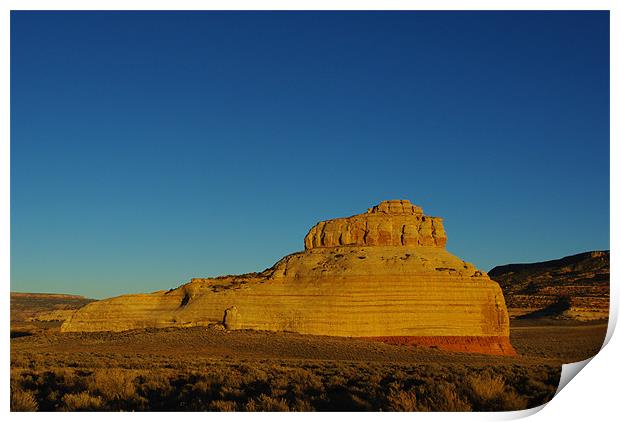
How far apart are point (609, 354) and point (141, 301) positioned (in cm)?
2994

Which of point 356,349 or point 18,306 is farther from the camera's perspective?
point 18,306

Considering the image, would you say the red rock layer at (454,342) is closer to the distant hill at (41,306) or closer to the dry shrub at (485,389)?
the dry shrub at (485,389)

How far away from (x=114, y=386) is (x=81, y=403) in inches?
72.0

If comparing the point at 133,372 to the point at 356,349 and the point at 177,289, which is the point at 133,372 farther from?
the point at 177,289

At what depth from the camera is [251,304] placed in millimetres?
36438

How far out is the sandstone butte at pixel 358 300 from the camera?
116 ft

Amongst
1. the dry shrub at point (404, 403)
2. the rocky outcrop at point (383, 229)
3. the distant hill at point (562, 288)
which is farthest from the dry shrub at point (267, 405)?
the distant hill at point (562, 288)

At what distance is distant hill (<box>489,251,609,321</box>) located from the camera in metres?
64.8

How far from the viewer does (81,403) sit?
12.4 meters

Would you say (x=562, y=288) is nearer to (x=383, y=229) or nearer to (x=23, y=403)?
(x=383, y=229)

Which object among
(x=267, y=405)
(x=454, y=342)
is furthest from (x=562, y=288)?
(x=267, y=405)

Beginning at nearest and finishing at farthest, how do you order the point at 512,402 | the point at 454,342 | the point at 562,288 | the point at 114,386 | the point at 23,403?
1. the point at 512,402
2. the point at 23,403
3. the point at 114,386
4. the point at 454,342
5. the point at 562,288

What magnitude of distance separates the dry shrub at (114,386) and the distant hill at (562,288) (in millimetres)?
51792
